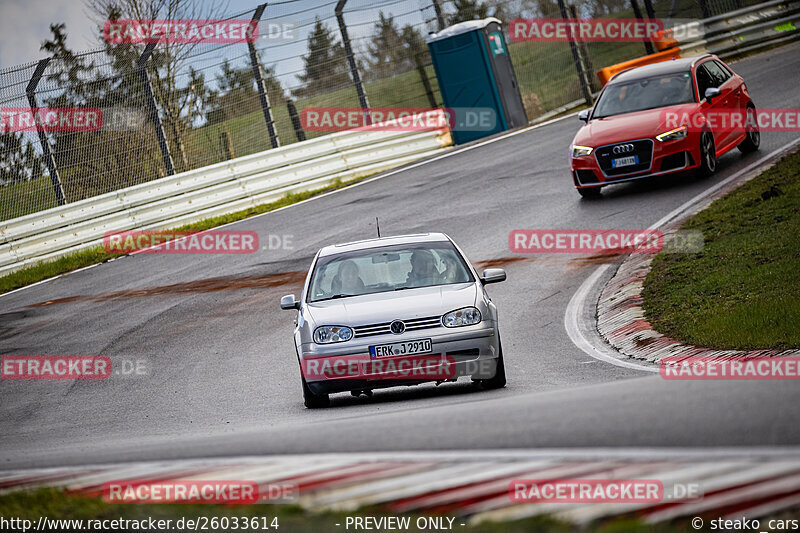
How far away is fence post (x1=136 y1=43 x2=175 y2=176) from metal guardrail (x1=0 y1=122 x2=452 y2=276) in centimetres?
81

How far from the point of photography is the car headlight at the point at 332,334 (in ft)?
27.9

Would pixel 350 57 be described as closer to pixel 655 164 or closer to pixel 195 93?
pixel 195 93

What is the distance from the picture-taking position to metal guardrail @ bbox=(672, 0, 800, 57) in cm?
2984

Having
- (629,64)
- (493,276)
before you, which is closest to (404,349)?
(493,276)

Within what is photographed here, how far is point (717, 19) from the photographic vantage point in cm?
2992

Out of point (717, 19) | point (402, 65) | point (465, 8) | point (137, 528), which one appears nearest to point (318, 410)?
point (137, 528)

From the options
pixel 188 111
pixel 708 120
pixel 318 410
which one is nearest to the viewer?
pixel 318 410

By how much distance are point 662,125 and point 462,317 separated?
875 cm

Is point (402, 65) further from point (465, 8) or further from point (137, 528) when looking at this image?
point (137, 528)

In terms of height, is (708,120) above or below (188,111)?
below

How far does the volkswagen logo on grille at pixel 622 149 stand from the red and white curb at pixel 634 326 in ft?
11.2

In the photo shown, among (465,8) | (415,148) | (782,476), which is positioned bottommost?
(782,476)

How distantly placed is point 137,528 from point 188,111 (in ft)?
62.3

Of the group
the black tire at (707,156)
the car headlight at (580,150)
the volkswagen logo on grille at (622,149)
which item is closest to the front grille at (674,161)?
the black tire at (707,156)
